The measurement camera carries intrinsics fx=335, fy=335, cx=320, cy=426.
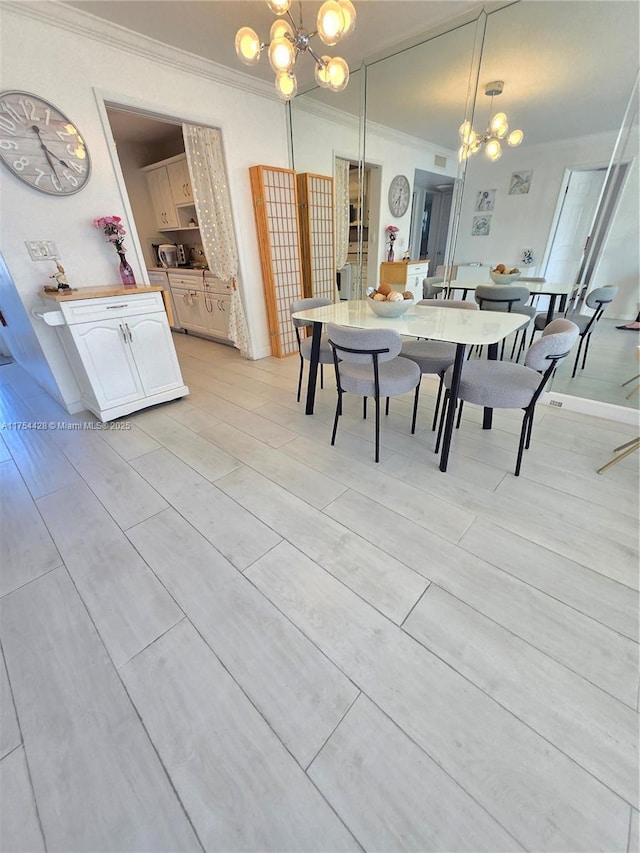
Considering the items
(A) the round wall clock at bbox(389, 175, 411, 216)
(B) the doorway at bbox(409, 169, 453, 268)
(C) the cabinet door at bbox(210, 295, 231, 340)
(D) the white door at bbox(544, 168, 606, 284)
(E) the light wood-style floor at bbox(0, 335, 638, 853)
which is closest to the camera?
(E) the light wood-style floor at bbox(0, 335, 638, 853)

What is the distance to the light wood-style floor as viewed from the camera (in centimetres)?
81

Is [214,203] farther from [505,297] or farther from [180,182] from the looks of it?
[505,297]

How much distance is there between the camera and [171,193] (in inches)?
179

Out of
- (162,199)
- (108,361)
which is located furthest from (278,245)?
(162,199)

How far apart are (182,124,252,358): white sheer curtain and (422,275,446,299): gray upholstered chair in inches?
78.2

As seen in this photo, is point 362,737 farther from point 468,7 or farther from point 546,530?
point 468,7

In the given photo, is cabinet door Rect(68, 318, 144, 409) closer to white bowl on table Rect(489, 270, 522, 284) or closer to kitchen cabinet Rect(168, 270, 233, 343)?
kitchen cabinet Rect(168, 270, 233, 343)

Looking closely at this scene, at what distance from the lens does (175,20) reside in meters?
2.29

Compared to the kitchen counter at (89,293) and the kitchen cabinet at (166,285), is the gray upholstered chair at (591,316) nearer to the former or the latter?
the kitchen counter at (89,293)

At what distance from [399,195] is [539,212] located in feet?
4.66

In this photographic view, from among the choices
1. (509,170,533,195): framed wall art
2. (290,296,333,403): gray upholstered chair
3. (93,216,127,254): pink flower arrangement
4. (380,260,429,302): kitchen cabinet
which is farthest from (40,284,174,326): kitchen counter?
(509,170,533,195): framed wall art

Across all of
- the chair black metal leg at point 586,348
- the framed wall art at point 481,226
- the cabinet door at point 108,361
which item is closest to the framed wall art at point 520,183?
the framed wall art at point 481,226

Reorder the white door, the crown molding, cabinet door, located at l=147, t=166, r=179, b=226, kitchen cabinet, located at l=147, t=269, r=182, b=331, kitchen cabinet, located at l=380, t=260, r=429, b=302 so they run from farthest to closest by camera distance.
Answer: kitchen cabinet, located at l=147, t=269, r=182, b=331 → cabinet door, located at l=147, t=166, r=179, b=226 → kitchen cabinet, located at l=380, t=260, r=429, b=302 → the white door → the crown molding

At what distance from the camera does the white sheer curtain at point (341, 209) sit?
3.81 meters
